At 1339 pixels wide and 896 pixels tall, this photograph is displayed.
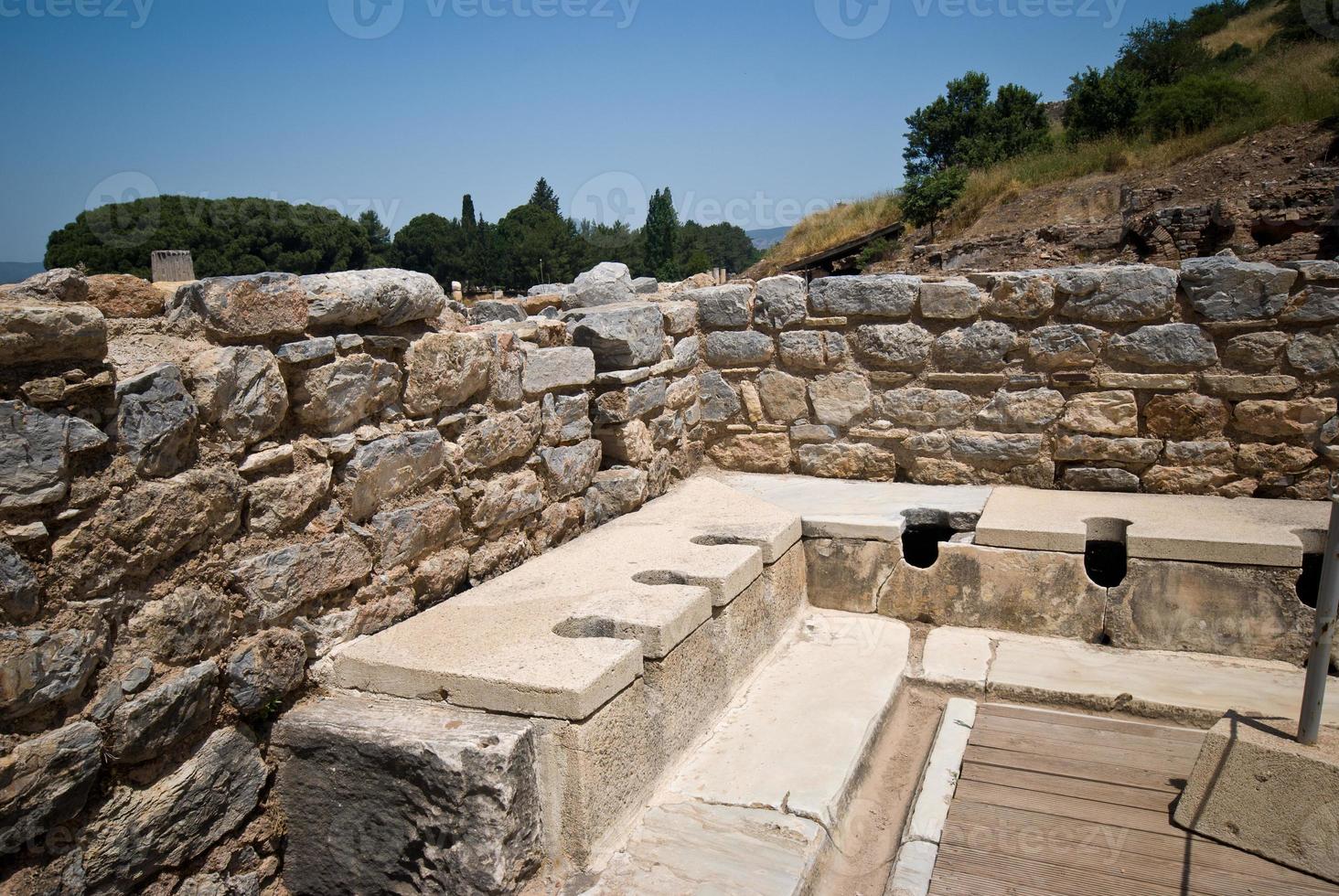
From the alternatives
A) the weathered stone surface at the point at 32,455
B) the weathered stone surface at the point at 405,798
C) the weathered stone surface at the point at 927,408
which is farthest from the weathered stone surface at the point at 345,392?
the weathered stone surface at the point at 927,408

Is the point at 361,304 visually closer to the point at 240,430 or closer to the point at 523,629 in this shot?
the point at 240,430

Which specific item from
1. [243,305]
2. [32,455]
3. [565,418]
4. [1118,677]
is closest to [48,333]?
[32,455]

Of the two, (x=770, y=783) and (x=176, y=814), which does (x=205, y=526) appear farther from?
(x=770, y=783)

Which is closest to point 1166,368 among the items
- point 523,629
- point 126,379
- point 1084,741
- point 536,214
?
point 1084,741

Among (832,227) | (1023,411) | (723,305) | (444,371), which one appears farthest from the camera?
(832,227)

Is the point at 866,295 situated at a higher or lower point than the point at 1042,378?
higher

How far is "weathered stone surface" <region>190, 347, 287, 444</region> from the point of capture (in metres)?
2.66

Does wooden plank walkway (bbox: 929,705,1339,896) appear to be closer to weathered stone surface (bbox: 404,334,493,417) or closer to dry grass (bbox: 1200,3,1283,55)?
weathered stone surface (bbox: 404,334,493,417)

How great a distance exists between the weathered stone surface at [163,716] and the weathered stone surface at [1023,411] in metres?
3.93

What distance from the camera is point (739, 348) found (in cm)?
546

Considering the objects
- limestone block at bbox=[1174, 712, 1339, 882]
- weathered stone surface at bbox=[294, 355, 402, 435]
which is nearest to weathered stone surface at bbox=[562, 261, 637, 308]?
weathered stone surface at bbox=[294, 355, 402, 435]

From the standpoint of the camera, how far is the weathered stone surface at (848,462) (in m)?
5.27

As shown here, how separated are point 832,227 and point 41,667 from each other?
2349cm

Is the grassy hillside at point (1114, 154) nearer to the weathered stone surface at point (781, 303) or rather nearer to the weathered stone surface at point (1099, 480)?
the weathered stone surface at point (1099, 480)
